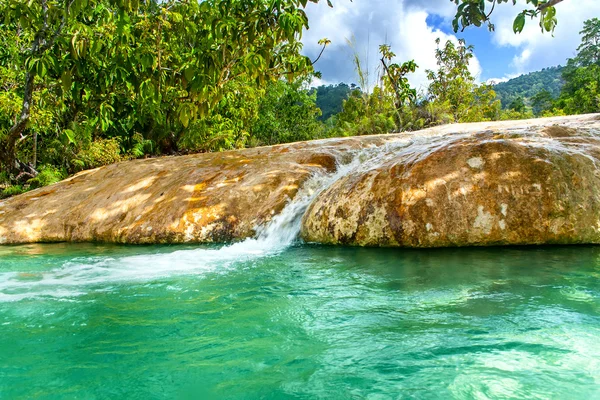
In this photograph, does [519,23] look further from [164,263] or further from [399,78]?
[399,78]

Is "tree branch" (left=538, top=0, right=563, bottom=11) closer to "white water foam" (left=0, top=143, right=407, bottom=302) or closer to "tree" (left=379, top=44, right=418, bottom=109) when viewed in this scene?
"white water foam" (left=0, top=143, right=407, bottom=302)

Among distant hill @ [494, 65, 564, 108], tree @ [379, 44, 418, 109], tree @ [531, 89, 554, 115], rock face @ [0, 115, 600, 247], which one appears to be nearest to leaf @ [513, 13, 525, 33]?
rock face @ [0, 115, 600, 247]

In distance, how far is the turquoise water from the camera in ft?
5.89

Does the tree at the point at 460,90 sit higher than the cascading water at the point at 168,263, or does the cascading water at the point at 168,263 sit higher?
the tree at the point at 460,90

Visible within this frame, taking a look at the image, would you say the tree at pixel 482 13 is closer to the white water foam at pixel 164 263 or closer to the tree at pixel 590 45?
the white water foam at pixel 164 263

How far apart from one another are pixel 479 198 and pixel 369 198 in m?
1.19

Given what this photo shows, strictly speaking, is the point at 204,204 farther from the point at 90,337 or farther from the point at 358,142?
the point at 90,337

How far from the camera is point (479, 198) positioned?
4613 mm

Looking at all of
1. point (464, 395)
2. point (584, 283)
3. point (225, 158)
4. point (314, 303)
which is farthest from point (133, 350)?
point (225, 158)

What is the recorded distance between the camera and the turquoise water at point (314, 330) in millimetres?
1795

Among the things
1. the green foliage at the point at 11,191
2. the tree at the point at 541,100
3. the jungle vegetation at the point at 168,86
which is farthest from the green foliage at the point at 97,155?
the tree at the point at 541,100

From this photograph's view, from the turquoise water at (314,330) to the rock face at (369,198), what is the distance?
0.47 m

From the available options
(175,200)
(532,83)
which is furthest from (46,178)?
(532,83)

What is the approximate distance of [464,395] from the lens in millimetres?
1669
